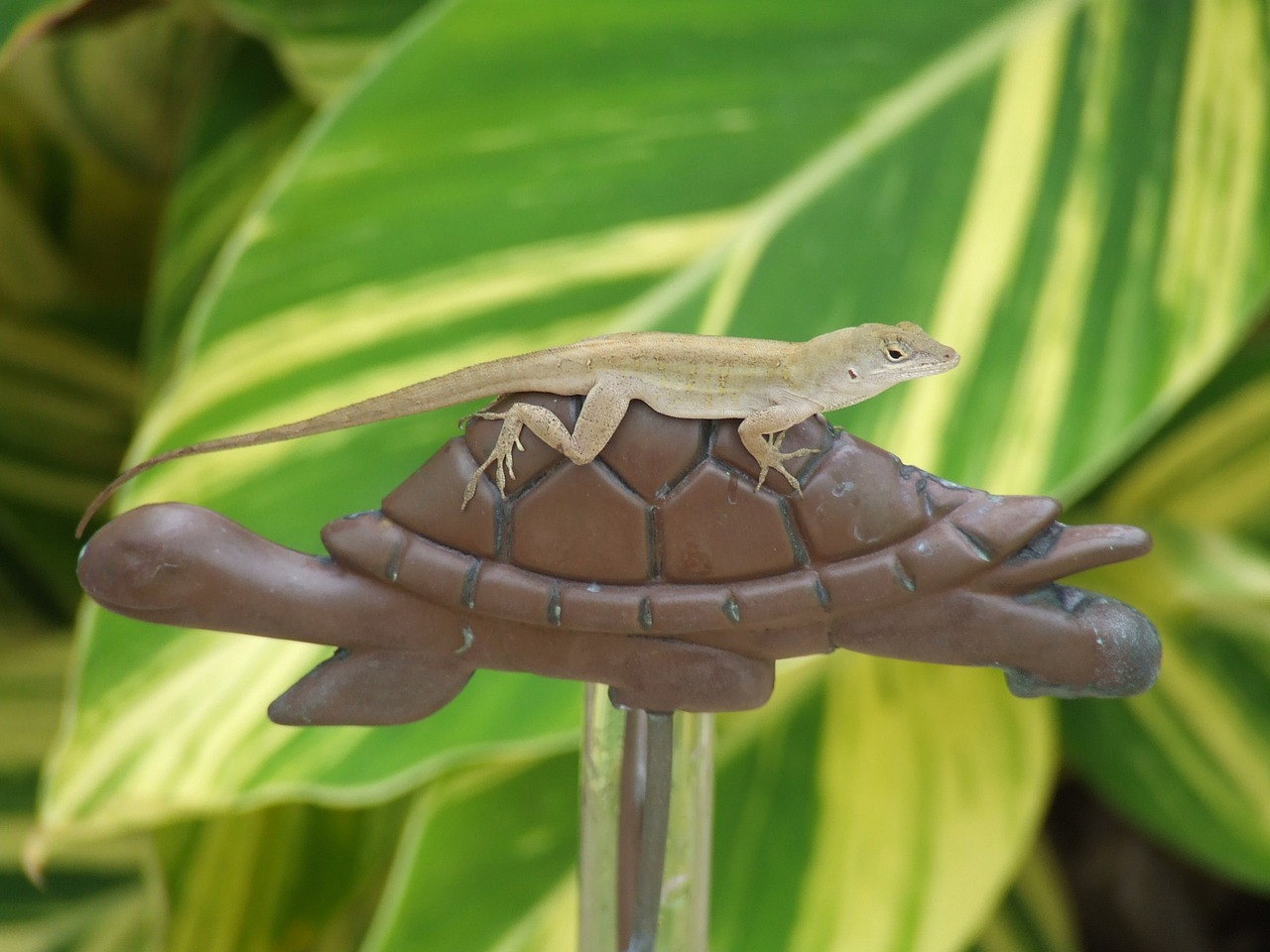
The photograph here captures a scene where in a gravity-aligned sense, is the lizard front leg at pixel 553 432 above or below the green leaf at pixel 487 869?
above

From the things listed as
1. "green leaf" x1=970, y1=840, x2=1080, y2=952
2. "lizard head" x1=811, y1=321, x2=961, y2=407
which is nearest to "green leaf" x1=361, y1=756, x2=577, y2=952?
"lizard head" x1=811, y1=321, x2=961, y2=407

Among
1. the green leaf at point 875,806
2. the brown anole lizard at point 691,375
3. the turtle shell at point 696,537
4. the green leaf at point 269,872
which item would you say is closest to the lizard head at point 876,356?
the brown anole lizard at point 691,375

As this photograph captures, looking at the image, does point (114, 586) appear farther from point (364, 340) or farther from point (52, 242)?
point (52, 242)

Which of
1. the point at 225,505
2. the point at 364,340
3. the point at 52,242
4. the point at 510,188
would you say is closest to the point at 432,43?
the point at 510,188

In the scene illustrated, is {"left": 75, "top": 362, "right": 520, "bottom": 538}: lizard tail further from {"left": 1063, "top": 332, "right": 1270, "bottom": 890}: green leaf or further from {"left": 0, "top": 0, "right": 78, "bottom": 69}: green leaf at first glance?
{"left": 1063, "top": 332, "right": 1270, "bottom": 890}: green leaf

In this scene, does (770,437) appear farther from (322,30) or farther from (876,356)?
(322,30)

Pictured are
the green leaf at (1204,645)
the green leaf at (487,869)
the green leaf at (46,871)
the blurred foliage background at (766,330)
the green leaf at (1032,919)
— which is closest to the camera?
the blurred foliage background at (766,330)

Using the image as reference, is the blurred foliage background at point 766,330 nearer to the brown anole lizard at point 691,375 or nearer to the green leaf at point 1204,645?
the green leaf at point 1204,645

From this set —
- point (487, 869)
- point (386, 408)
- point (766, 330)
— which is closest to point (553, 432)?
point (386, 408)
